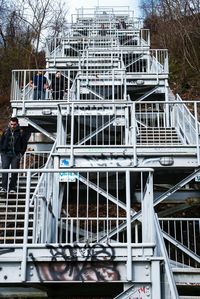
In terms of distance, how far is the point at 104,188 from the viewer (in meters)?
12.7

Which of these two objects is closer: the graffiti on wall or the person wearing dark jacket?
the graffiti on wall

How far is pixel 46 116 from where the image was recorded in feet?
53.1

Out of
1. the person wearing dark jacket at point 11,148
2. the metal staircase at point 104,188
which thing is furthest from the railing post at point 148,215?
the person wearing dark jacket at point 11,148

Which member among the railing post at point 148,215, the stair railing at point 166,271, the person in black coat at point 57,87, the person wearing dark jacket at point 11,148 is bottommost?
the stair railing at point 166,271

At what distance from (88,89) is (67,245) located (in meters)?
10.8

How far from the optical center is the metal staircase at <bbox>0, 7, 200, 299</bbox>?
265 inches

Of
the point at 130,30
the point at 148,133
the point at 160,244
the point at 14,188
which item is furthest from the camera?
the point at 130,30

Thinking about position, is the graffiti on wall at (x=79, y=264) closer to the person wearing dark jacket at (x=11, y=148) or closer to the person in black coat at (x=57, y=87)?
the person wearing dark jacket at (x=11, y=148)

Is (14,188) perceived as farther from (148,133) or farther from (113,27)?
(113,27)

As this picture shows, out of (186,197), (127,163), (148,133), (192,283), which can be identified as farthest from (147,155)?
(186,197)

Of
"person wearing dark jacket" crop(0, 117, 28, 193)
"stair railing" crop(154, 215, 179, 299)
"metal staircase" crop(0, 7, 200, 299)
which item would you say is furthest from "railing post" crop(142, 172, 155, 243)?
"person wearing dark jacket" crop(0, 117, 28, 193)

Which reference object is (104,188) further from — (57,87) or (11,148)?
(57,87)

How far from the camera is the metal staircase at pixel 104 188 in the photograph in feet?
22.0

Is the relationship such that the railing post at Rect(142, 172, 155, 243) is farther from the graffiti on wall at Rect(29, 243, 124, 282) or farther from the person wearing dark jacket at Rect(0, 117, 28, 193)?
the person wearing dark jacket at Rect(0, 117, 28, 193)
